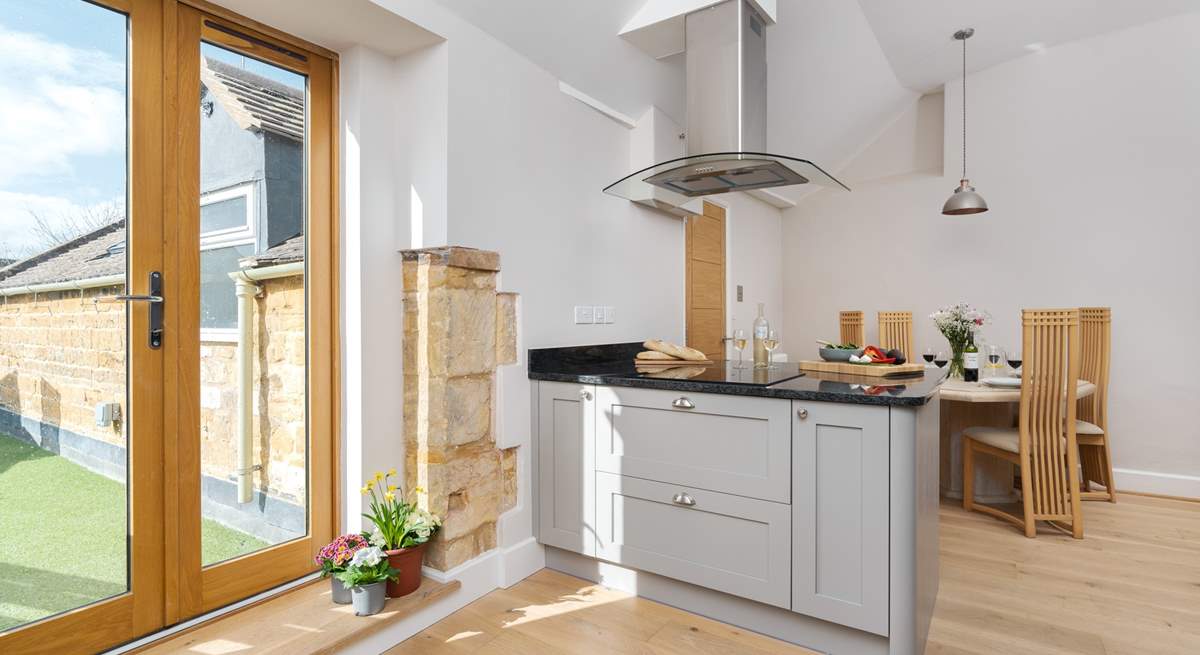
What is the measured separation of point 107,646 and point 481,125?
6.71 feet

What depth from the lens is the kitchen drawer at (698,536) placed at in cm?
197

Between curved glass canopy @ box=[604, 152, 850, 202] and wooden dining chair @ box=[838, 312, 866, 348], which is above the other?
curved glass canopy @ box=[604, 152, 850, 202]

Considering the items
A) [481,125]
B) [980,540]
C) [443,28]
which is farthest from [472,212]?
[980,540]

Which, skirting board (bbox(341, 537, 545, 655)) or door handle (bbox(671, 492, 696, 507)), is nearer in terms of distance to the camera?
skirting board (bbox(341, 537, 545, 655))

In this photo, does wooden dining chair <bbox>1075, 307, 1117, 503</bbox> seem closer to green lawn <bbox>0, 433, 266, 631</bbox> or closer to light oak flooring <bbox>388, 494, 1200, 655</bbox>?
light oak flooring <bbox>388, 494, 1200, 655</bbox>

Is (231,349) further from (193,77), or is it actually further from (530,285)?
(530,285)

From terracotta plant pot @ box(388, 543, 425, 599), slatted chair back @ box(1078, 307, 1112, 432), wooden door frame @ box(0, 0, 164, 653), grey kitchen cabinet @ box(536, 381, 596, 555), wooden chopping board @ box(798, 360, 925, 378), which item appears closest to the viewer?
wooden door frame @ box(0, 0, 164, 653)

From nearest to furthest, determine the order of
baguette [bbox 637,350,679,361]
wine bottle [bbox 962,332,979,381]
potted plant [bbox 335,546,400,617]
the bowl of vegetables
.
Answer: potted plant [bbox 335,546,400,617] → the bowl of vegetables → baguette [bbox 637,350,679,361] → wine bottle [bbox 962,332,979,381]

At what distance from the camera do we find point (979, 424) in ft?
12.2

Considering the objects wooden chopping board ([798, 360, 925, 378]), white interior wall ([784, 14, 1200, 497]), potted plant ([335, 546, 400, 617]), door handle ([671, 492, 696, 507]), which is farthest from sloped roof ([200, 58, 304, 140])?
white interior wall ([784, 14, 1200, 497])

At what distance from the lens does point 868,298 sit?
17.2 feet

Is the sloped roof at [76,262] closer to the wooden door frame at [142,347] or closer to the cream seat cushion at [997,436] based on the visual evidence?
the wooden door frame at [142,347]

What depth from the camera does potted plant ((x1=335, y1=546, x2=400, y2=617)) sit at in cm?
194

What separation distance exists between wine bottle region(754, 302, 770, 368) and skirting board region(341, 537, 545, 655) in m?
1.25
